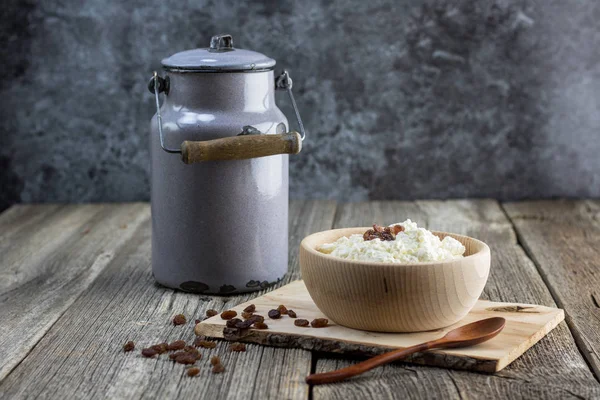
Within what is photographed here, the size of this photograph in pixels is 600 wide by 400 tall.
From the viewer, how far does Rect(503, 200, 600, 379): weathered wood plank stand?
141 cm

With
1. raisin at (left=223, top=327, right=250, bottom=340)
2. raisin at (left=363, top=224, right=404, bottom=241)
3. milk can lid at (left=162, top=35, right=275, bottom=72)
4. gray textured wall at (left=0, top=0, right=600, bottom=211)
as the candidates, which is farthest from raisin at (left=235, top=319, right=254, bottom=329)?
gray textured wall at (left=0, top=0, right=600, bottom=211)

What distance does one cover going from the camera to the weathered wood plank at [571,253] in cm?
141

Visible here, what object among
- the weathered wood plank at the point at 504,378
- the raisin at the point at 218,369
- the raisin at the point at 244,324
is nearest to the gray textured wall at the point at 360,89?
the weathered wood plank at the point at 504,378

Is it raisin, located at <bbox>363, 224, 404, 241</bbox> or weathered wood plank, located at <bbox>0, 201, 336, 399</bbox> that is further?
raisin, located at <bbox>363, 224, 404, 241</bbox>

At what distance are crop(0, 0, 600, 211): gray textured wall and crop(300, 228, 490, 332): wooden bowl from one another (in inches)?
53.5

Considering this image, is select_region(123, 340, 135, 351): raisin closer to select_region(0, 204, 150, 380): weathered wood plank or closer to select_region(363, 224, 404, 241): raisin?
select_region(0, 204, 150, 380): weathered wood plank

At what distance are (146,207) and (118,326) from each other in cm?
117

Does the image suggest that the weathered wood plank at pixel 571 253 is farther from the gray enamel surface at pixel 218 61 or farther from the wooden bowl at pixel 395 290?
the gray enamel surface at pixel 218 61

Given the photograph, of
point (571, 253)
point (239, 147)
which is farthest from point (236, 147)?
point (571, 253)

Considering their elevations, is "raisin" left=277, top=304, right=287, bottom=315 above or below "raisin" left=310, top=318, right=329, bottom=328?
below

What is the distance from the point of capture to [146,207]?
8.39 ft

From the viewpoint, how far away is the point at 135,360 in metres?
1.24

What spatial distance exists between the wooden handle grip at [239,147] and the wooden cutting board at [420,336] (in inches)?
10.4

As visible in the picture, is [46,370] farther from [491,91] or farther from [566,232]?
[491,91]
